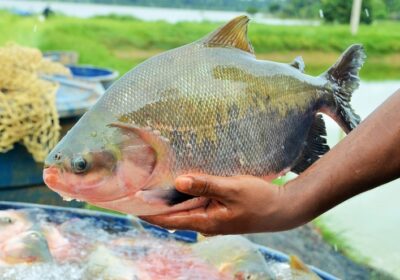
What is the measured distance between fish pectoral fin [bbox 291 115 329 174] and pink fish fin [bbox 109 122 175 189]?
25cm

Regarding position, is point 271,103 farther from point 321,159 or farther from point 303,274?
point 303,274

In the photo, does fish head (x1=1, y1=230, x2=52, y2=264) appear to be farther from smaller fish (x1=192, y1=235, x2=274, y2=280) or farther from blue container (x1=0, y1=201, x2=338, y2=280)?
smaller fish (x1=192, y1=235, x2=274, y2=280)

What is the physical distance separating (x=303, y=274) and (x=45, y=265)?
2.08 feet

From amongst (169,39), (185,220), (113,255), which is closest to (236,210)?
(185,220)

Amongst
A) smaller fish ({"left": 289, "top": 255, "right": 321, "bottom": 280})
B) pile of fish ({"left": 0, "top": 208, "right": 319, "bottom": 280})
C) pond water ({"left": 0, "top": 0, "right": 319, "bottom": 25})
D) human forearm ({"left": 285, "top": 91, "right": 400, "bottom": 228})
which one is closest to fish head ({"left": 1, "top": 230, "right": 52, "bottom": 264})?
pile of fish ({"left": 0, "top": 208, "right": 319, "bottom": 280})

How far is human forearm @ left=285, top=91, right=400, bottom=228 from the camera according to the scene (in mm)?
969

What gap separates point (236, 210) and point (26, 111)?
4.83ft

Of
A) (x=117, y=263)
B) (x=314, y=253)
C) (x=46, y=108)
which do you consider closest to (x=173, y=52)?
(x=117, y=263)

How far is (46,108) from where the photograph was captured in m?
2.35

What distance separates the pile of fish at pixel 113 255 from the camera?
1.64 metres

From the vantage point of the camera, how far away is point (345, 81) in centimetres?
114

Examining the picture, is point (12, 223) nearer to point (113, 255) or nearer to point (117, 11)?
point (113, 255)

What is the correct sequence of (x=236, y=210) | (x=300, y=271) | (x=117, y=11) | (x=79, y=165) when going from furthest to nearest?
(x=117, y=11) → (x=300, y=271) → (x=236, y=210) → (x=79, y=165)

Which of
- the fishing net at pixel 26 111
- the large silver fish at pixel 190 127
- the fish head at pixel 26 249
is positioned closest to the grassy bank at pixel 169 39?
the fishing net at pixel 26 111
